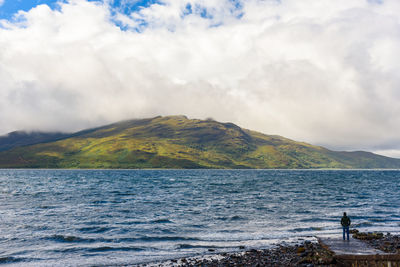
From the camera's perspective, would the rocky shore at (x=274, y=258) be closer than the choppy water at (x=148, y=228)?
Yes

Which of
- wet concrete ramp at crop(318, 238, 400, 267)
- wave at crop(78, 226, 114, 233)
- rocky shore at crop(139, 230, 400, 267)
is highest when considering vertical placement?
wet concrete ramp at crop(318, 238, 400, 267)

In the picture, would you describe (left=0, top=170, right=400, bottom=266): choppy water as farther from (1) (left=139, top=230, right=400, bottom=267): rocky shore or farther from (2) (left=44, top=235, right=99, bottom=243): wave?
(1) (left=139, top=230, right=400, bottom=267): rocky shore

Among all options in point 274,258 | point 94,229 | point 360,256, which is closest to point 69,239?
point 94,229

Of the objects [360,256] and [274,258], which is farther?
[274,258]

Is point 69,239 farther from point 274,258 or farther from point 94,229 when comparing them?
point 274,258

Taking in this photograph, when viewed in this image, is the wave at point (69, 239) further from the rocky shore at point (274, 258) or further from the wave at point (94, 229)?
the rocky shore at point (274, 258)

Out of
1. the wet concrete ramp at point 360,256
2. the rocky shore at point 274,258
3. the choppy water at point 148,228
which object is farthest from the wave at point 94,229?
the wet concrete ramp at point 360,256

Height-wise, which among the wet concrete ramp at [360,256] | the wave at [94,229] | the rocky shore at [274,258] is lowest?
the wave at [94,229]

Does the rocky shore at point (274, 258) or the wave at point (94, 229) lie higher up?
the rocky shore at point (274, 258)

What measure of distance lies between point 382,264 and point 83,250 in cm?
2288

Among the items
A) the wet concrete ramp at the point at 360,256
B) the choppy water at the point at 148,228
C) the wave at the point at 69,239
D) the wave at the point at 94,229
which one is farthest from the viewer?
the wave at the point at 94,229

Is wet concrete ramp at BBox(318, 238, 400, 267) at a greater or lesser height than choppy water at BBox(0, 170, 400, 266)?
greater

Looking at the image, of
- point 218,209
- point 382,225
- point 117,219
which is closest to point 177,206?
point 218,209

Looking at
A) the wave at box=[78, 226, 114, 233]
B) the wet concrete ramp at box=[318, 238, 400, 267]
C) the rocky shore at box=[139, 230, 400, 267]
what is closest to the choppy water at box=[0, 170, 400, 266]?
the wave at box=[78, 226, 114, 233]
